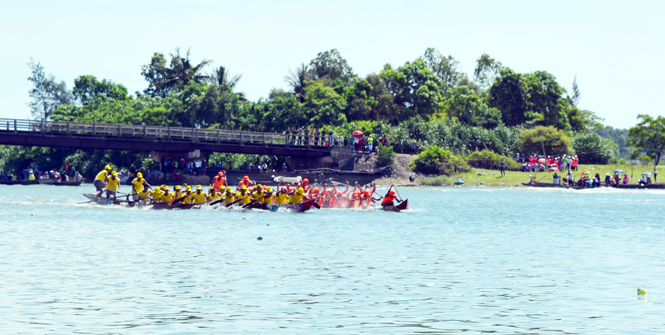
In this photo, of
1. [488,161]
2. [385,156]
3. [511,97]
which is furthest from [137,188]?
[511,97]

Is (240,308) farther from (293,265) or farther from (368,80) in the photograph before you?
(368,80)

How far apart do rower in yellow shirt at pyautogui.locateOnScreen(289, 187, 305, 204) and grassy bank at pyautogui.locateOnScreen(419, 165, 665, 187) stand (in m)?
42.5

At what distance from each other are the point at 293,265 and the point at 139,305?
6.98 metres

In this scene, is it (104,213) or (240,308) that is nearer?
(240,308)

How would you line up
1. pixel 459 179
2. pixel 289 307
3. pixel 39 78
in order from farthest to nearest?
pixel 39 78 → pixel 459 179 → pixel 289 307

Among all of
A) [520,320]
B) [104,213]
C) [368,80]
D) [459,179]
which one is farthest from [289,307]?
[368,80]

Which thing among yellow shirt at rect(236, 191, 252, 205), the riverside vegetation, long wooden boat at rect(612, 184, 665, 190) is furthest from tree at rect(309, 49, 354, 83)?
yellow shirt at rect(236, 191, 252, 205)

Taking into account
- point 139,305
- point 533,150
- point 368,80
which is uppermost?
point 368,80

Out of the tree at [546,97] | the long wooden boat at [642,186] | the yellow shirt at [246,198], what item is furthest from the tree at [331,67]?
the yellow shirt at [246,198]

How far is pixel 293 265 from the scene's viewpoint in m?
23.0

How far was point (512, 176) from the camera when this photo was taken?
82938 mm

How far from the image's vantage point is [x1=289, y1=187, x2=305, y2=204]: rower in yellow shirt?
138 feet

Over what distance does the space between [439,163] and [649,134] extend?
3325 cm

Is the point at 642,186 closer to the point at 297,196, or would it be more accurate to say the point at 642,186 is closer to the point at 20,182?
the point at 297,196
